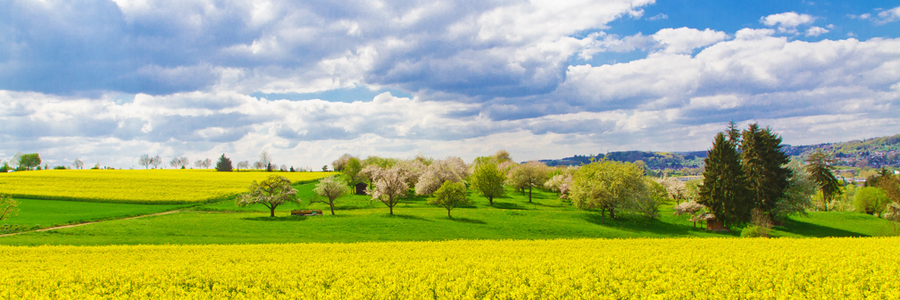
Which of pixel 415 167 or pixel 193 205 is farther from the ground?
pixel 415 167

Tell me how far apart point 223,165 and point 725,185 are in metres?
158

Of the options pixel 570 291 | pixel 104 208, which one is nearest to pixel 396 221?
pixel 570 291

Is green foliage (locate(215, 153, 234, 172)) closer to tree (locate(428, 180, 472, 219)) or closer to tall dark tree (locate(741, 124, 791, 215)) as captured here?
tree (locate(428, 180, 472, 219))

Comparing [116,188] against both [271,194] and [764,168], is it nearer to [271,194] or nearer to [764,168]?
[271,194]

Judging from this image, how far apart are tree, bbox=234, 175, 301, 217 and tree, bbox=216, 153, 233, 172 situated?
10538 centimetres

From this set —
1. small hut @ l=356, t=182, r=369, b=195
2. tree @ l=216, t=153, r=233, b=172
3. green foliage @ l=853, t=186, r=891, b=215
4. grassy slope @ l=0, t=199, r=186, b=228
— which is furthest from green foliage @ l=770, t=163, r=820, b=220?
tree @ l=216, t=153, r=233, b=172

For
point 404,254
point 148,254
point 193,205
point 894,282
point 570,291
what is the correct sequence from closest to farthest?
point 570,291, point 894,282, point 404,254, point 148,254, point 193,205

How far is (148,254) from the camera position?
25.1 m

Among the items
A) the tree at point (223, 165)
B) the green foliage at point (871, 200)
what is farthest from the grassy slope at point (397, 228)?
the tree at point (223, 165)

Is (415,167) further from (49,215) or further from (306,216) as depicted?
(49,215)

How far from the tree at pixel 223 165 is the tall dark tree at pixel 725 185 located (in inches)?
6049

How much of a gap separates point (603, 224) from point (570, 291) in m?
45.3

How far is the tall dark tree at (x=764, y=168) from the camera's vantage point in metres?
54.6

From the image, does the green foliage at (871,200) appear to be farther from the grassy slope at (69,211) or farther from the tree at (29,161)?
the tree at (29,161)
